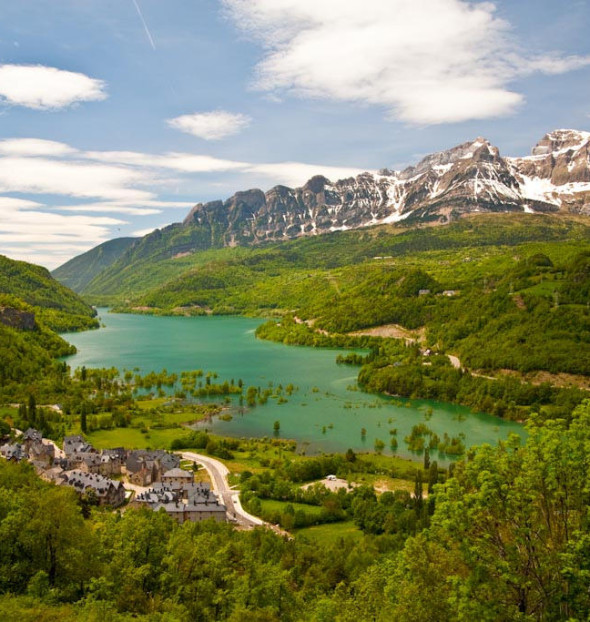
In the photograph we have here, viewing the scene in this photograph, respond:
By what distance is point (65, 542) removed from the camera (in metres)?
20.4

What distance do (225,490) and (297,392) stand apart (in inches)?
1703

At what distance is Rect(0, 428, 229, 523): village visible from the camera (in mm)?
40594

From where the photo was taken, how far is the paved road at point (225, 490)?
40.7 m

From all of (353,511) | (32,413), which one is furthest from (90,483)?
(32,413)

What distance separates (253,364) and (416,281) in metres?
64.3

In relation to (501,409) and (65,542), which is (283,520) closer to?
(65,542)

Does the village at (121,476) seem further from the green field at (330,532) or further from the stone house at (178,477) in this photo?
the green field at (330,532)

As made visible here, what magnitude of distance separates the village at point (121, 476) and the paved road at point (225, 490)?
2.73ft

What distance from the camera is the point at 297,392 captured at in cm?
8988

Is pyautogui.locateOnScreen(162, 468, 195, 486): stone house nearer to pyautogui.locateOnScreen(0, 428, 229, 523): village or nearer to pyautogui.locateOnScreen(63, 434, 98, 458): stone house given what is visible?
pyautogui.locateOnScreen(0, 428, 229, 523): village

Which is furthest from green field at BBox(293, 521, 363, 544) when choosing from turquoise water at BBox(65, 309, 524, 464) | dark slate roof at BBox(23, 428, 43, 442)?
dark slate roof at BBox(23, 428, 43, 442)

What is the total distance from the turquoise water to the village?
716 inches

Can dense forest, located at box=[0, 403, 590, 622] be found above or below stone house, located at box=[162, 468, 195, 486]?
above

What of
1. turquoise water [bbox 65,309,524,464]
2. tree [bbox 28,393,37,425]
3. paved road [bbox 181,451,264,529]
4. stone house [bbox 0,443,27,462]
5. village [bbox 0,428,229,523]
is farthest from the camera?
turquoise water [bbox 65,309,524,464]
